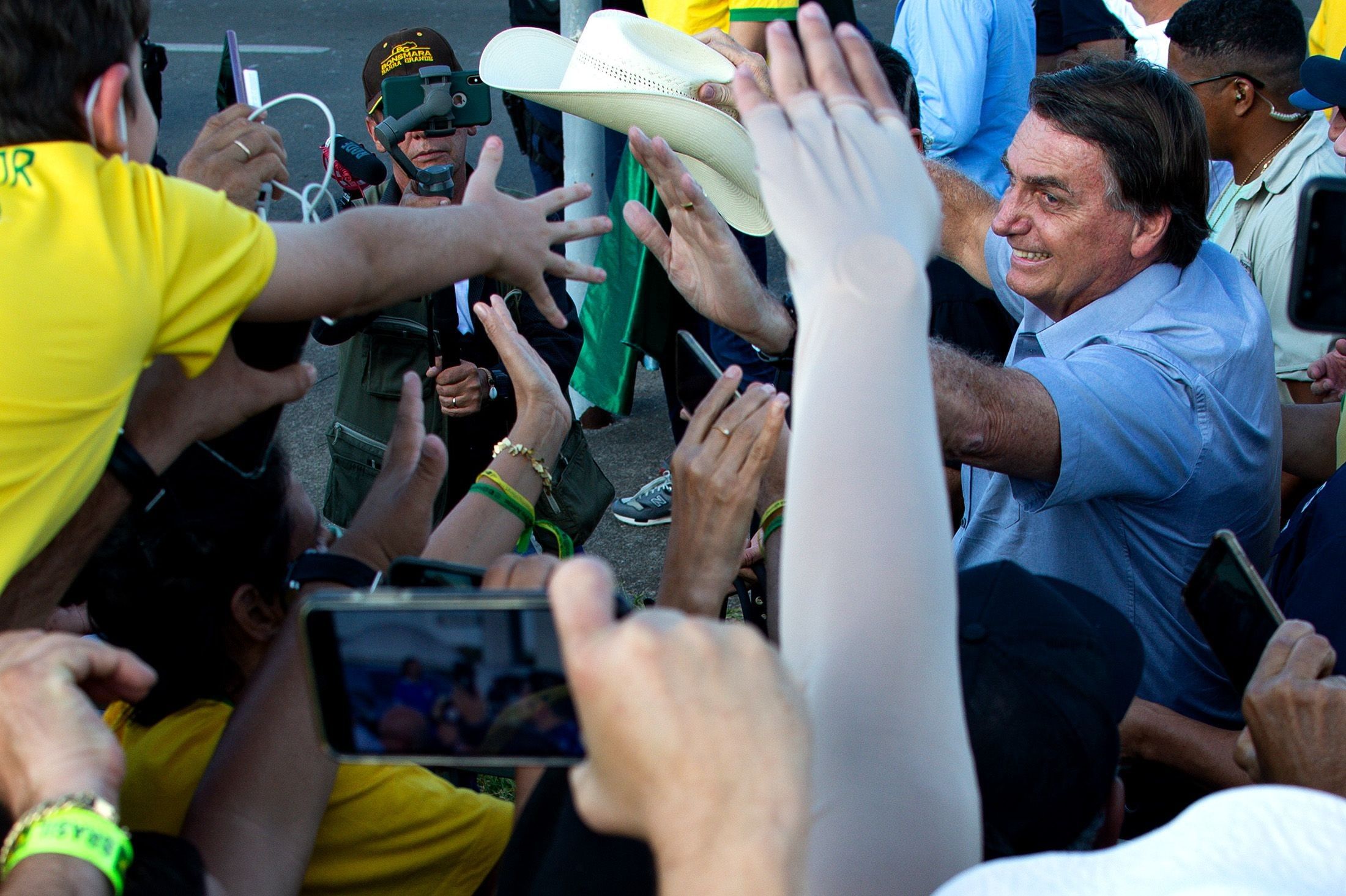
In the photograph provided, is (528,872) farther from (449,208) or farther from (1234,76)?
(1234,76)

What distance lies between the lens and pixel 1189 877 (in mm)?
799

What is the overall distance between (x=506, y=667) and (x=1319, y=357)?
296 cm

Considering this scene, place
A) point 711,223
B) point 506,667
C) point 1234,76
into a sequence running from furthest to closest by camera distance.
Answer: point 1234,76 → point 711,223 → point 506,667

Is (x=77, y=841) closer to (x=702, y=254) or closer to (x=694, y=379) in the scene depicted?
(x=694, y=379)

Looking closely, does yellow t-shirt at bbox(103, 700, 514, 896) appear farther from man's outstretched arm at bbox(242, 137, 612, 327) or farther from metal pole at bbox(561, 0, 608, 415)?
metal pole at bbox(561, 0, 608, 415)

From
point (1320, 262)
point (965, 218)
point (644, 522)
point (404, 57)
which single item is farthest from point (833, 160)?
point (644, 522)

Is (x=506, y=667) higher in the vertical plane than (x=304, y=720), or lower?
higher

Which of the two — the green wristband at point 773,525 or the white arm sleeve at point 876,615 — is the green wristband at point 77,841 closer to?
the white arm sleeve at point 876,615

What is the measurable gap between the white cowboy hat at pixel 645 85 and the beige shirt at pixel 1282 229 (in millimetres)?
1469

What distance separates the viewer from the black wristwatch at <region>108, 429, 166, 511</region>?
4.79ft

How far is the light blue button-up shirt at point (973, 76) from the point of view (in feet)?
13.9

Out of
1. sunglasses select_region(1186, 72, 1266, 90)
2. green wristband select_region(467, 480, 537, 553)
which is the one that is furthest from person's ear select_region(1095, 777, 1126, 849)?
sunglasses select_region(1186, 72, 1266, 90)

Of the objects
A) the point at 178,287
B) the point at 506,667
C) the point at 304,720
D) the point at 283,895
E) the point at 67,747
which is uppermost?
the point at 178,287

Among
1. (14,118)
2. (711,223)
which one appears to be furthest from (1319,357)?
(14,118)
